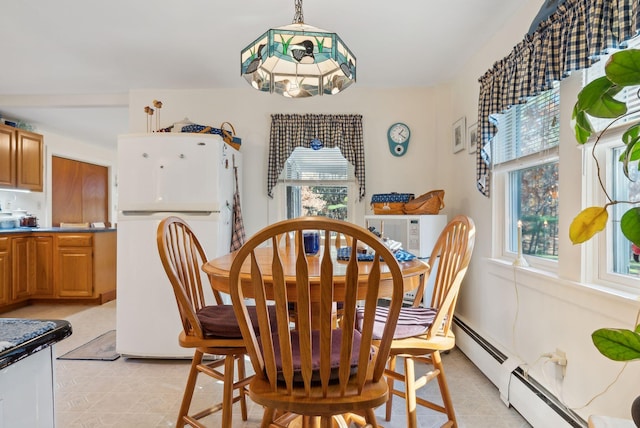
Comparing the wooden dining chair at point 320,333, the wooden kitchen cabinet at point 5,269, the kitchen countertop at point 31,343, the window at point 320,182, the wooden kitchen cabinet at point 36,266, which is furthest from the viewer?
the wooden kitchen cabinet at point 36,266

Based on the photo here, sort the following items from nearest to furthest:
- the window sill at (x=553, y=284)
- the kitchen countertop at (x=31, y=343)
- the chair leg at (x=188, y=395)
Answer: the kitchen countertop at (x=31, y=343) < the window sill at (x=553, y=284) < the chair leg at (x=188, y=395)

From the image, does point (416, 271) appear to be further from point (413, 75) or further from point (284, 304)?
point (413, 75)

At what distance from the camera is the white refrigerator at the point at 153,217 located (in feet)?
8.57

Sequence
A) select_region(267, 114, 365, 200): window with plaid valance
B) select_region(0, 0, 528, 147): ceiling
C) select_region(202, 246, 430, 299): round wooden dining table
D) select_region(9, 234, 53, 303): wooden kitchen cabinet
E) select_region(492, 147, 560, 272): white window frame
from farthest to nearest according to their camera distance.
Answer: select_region(9, 234, 53, 303): wooden kitchen cabinet < select_region(267, 114, 365, 200): window with plaid valance < select_region(492, 147, 560, 272): white window frame < select_region(0, 0, 528, 147): ceiling < select_region(202, 246, 430, 299): round wooden dining table

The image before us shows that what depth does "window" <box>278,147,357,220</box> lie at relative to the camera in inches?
138

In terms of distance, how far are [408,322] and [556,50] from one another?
4.49ft

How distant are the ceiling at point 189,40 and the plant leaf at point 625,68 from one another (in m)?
1.68

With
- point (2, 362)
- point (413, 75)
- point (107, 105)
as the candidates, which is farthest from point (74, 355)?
point (413, 75)

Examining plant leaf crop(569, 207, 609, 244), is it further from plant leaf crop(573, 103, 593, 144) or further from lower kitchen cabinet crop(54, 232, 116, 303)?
lower kitchen cabinet crop(54, 232, 116, 303)

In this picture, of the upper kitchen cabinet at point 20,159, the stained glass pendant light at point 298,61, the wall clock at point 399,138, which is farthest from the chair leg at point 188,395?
the upper kitchen cabinet at point 20,159

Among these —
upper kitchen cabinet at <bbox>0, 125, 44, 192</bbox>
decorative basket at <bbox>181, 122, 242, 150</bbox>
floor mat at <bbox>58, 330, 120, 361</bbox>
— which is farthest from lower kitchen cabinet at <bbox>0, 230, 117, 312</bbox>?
decorative basket at <bbox>181, 122, 242, 150</bbox>

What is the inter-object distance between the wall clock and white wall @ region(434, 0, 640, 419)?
59 cm

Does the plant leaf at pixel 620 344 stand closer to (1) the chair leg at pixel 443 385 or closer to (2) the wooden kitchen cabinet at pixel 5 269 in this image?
(1) the chair leg at pixel 443 385

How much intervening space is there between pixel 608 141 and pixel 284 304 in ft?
4.74
